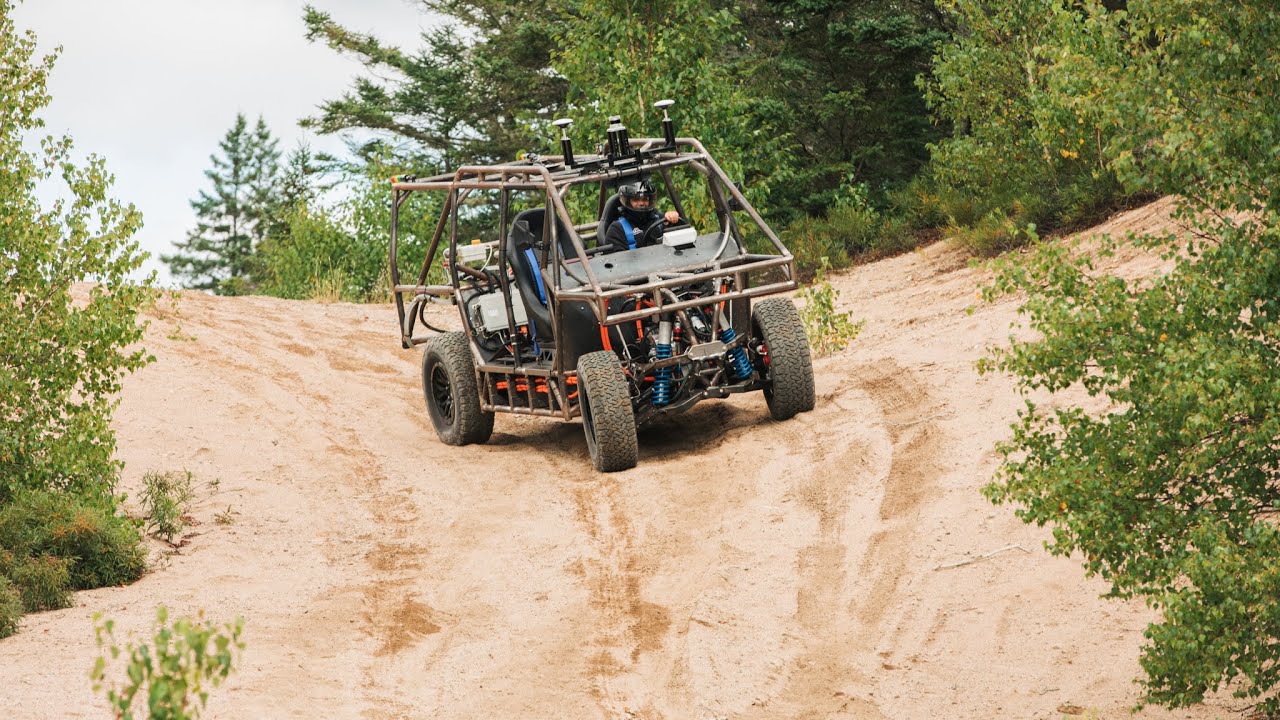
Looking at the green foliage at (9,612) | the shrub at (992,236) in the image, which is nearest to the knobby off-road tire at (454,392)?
the green foliage at (9,612)

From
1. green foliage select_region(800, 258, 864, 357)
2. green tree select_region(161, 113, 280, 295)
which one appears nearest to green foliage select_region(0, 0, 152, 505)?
green foliage select_region(800, 258, 864, 357)

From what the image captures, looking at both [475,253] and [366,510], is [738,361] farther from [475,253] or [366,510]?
[366,510]

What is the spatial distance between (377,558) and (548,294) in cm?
286

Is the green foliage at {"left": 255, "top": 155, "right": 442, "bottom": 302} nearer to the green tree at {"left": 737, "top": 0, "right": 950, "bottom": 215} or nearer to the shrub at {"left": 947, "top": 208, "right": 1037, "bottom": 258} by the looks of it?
the green tree at {"left": 737, "top": 0, "right": 950, "bottom": 215}

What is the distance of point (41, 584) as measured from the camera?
8.35 m

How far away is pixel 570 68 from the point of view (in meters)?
17.9

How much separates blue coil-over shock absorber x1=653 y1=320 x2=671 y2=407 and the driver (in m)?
1.01

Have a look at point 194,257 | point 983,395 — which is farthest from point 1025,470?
point 194,257

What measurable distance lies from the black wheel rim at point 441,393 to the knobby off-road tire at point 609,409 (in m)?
2.56

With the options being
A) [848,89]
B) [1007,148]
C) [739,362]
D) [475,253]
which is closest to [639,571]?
[739,362]

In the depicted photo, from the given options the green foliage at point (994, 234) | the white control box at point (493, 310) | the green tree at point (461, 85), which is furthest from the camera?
the green tree at point (461, 85)

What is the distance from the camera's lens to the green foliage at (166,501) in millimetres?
9812

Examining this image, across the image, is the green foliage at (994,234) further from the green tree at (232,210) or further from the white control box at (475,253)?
the green tree at (232,210)

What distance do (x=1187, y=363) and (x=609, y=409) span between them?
5516 mm
